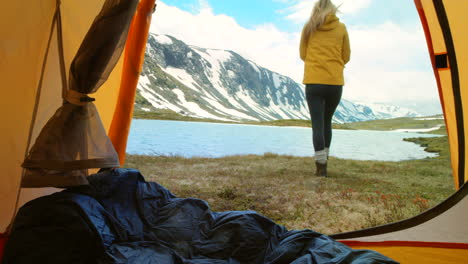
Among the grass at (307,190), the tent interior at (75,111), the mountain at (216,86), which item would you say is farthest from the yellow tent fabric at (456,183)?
the mountain at (216,86)

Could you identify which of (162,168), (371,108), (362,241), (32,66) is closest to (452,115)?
(362,241)

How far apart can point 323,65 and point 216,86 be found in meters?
87.8

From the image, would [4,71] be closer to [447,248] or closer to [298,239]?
[298,239]

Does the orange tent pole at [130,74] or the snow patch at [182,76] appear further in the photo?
the snow patch at [182,76]

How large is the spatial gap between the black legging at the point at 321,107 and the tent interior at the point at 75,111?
3.67 ft

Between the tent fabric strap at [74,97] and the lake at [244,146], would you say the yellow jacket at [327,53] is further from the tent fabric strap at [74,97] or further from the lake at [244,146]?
the lake at [244,146]

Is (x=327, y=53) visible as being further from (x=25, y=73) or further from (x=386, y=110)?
(x=386, y=110)

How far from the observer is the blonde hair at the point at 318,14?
296 centimetres

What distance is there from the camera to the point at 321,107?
2.93m

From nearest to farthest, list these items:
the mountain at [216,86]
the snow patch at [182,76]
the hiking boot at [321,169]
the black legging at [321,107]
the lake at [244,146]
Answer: the black legging at [321,107]
the hiking boot at [321,169]
the lake at [244,146]
the mountain at [216,86]
the snow patch at [182,76]

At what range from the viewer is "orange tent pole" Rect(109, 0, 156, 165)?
2270 mm

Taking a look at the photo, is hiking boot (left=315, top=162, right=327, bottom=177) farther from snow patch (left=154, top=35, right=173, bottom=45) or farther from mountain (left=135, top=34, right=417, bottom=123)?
snow patch (left=154, top=35, right=173, bottom=45)

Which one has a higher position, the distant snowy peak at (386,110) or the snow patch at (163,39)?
the snow patch at (163,39)

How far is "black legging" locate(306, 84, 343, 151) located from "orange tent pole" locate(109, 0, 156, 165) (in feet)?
5.60
